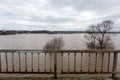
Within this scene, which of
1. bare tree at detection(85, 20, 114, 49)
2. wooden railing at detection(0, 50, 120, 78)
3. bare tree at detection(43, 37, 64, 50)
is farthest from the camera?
bare tree at detection(85, 20, 114, 49)

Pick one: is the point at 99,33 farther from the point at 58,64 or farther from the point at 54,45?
the point at 58,64

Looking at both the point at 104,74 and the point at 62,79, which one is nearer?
the point at 62,79

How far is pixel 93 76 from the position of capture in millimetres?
4359

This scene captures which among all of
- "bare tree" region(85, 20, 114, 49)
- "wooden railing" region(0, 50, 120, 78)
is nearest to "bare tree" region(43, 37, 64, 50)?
"wooden railing" region(0, 50, 120, 78)

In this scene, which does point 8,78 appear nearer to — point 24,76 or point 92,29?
point 24,76

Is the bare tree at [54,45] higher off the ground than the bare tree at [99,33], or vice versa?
the bare tree at [99,33]

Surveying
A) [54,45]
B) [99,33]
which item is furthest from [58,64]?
[99,33]

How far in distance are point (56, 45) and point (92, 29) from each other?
1025 cm

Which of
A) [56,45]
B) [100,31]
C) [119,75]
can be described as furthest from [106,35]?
[119,75]

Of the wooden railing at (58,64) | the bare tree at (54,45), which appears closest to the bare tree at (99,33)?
the bare tree at (54,45)

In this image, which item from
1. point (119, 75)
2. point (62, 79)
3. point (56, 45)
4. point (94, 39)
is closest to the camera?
point (62, 79)

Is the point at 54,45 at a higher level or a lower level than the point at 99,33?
lower

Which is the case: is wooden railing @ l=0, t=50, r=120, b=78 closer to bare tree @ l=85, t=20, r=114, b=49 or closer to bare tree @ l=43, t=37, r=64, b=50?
bare tree @ l=43, t=37, r=64, b=50

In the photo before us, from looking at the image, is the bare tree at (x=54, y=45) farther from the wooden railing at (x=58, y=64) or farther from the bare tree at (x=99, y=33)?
the bare tree at (x=99, y=33)
